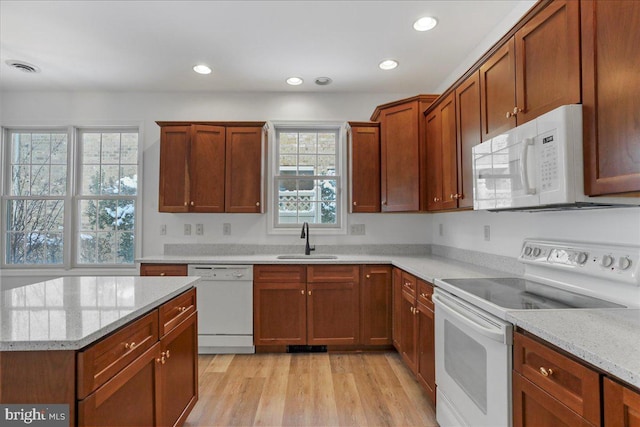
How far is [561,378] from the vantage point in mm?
973

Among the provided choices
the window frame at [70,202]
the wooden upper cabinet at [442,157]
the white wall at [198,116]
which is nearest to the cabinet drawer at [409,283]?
the wooden upper cabinet at [442,157]

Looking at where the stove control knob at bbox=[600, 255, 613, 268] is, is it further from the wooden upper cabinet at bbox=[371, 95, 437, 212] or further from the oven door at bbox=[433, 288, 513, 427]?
the wooden upper cabinet at bbox=[371, 95, 437, 212]

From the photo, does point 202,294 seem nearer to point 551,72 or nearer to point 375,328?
point 375,328

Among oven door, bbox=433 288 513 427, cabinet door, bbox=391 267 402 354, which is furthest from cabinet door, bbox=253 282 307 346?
oven door, bbox=433 288 513 427

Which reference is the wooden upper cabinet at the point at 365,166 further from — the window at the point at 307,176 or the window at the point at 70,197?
the window at the point at 70,197

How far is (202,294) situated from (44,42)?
8.08 ft

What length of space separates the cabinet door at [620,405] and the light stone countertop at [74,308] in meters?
1.49

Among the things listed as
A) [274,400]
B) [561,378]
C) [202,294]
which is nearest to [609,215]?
[561,378]

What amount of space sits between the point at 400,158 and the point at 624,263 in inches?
73.2

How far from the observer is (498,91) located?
1.76m

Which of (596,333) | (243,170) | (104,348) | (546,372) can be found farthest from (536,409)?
(243,170)

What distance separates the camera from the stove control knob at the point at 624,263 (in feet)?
4.17

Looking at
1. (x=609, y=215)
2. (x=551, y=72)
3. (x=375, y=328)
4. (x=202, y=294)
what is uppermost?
(x=551, y=72)

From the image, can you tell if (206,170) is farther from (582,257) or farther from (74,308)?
(582,257)
